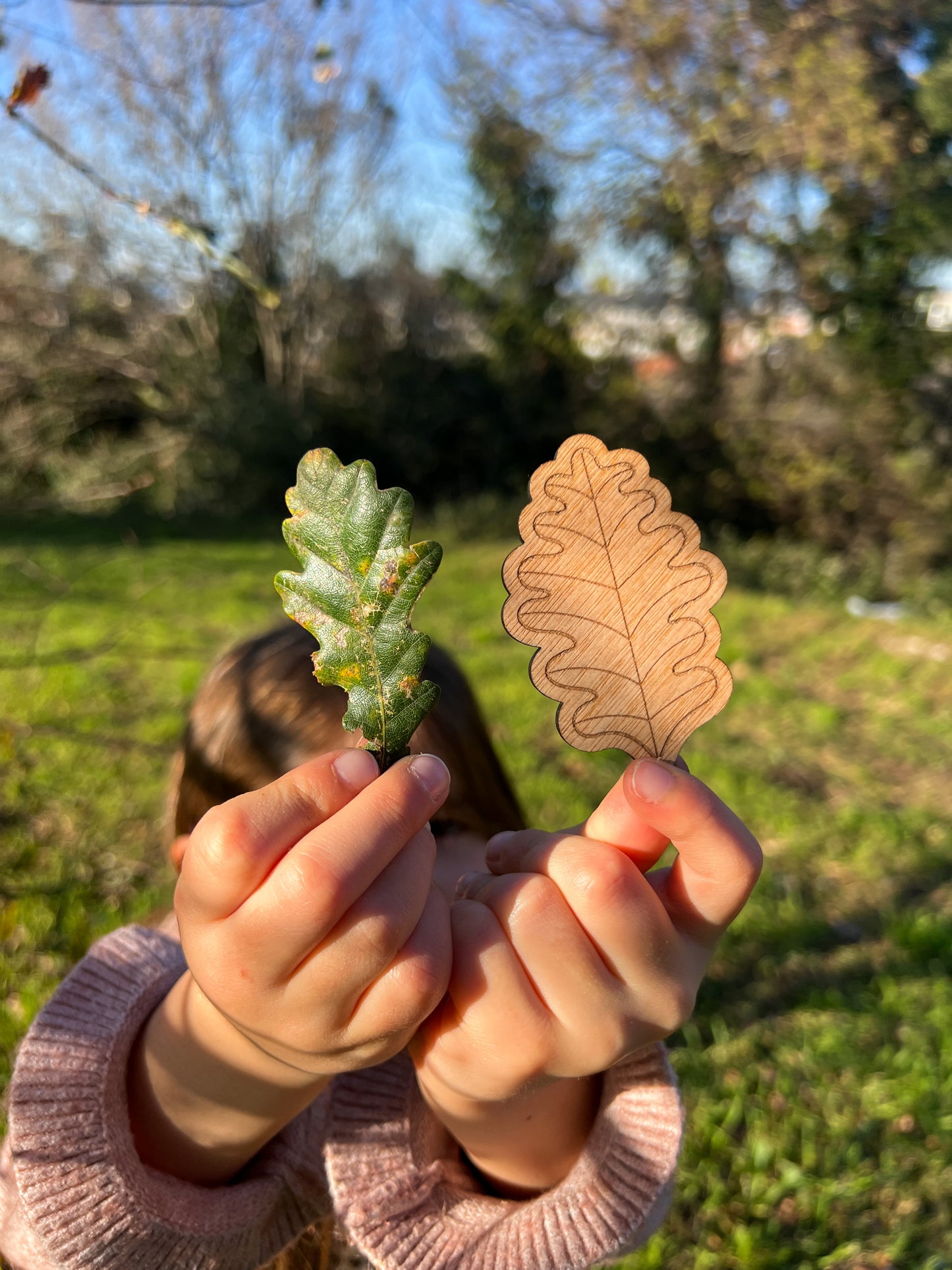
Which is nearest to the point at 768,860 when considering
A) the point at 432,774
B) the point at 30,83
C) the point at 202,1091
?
the point at 202,1091

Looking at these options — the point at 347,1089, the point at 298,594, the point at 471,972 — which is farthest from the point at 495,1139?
the point at 298,594

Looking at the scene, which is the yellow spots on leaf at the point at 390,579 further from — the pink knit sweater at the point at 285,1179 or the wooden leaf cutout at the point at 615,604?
the pink knit sweater at the point at 285,1179

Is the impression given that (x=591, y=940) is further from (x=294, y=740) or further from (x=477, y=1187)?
(x=294, y=740)

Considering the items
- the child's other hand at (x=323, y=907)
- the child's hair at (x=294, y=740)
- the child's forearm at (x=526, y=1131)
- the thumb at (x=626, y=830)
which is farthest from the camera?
the child's hair at (x=294, y=740)

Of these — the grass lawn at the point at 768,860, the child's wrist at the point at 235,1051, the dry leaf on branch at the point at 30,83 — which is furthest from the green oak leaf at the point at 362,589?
the grass lawn at the point at 768,860

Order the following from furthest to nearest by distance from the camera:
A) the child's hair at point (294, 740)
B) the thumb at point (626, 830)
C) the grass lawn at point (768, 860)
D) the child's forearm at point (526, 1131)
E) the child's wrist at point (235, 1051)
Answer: the grass lawn at point (768, 860), the child's hair at point (294, 740), the child's forearm at point (526, 1131), the child's wrist at point (235, 1051), the thumb at point (626, 830)

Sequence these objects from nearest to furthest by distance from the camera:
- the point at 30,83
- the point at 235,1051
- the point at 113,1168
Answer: the point at 235,1051 → the point at 113,1168 → the point at 30,83
